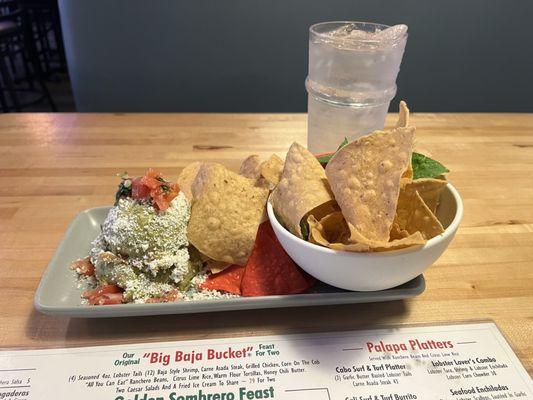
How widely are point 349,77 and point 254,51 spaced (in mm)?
1136

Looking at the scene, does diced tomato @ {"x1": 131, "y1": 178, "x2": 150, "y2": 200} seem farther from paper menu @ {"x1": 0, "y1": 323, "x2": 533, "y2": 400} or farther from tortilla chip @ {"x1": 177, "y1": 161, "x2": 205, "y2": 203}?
paper menu @ {"x1": 0, "y1": 323, "x2": 533, "y2": 400}

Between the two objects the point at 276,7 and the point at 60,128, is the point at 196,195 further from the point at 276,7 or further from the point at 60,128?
the point at 276,7

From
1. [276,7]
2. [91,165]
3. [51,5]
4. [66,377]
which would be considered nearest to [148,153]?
[91,165]

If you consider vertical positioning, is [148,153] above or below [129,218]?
below

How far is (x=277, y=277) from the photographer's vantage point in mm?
750

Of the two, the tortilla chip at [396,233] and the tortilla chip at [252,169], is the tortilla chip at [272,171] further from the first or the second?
→ the tortilla chip at [396,233]

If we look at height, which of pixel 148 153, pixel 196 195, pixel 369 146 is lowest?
pixel 148 153

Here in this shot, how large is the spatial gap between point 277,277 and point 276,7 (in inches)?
64.2

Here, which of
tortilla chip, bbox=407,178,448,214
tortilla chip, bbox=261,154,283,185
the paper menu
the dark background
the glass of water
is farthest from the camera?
the dark background

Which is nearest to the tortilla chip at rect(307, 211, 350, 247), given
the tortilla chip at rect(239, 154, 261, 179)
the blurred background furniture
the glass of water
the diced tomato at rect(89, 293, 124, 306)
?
the tortilla chip at rect(239, 154, 261, 179)

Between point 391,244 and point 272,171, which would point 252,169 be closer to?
point 272,171

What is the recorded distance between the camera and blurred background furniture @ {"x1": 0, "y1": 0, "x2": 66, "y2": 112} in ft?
10.3

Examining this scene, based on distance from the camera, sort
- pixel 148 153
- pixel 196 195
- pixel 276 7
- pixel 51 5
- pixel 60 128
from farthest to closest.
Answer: pixel 51 5 < pixel 276 7 < pixel 60 128 < pixel 148 153 < pixel 196 195

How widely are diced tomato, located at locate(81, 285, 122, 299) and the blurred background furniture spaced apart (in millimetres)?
2791
